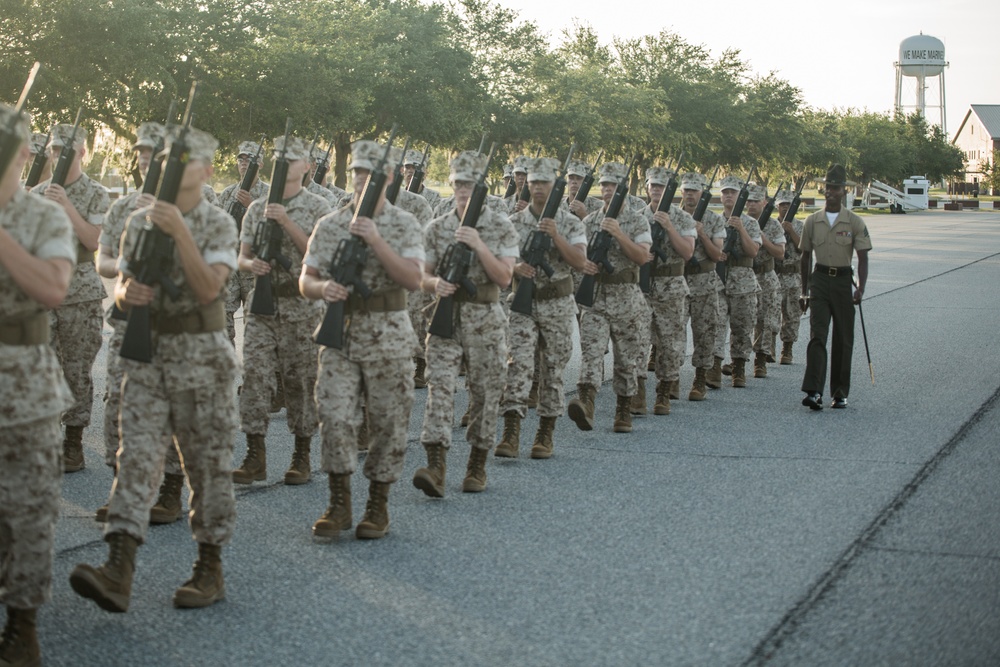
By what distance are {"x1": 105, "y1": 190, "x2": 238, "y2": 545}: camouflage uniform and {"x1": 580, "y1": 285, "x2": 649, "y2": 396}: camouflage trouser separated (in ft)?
15.4

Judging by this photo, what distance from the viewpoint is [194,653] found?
5.21 m

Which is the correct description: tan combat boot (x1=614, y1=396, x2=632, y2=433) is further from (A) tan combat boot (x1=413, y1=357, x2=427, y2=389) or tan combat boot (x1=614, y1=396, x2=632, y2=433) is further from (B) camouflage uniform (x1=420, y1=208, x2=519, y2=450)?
(A) tan combat boot (x1=413, y1=357, x2=427, y2=389)

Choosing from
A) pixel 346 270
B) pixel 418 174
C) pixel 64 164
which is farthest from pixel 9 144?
pixel 418 174

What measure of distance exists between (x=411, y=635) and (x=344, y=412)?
177 centimetres

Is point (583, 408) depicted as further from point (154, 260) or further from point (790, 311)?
point (790, 311)

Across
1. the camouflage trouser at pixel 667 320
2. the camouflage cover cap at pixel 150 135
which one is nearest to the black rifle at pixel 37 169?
the camouflage cover cap at pixel 150 135

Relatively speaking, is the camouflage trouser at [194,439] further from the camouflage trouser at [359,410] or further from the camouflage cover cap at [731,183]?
the camouflage cover cap at [731,183]

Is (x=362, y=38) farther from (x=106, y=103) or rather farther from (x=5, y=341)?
(x=5, y=341)

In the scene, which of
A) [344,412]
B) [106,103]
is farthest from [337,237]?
[106,103]

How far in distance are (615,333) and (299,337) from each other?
2.85m

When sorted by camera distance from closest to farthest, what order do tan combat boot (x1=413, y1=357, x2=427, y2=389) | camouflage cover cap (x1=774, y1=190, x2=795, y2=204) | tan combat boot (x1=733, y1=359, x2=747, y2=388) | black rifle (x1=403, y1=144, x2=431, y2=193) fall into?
tan combat boot (x1=413, y1=357, x2=427, y2=389) → tan combat boot (x1=733, y1=359, x2=747, y2=388) → black rifle (x1=403, y1=144, x2=431, y2=193) → camouflage cover cap (x1=774, y1=190, x2=795, y2=204)

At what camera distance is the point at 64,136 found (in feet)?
28.8

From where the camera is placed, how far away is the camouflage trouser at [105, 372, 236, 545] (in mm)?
5762

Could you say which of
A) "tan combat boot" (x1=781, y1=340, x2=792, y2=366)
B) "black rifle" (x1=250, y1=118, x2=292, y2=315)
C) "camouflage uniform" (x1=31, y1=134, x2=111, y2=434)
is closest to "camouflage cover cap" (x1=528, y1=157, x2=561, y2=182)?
"black rifle" (x1=250, y1=118, x2=292, y2=315)
